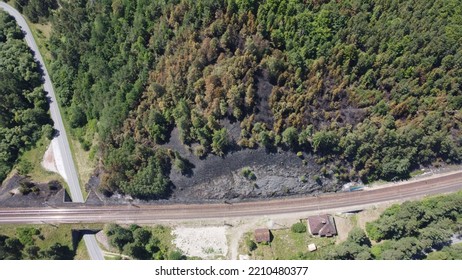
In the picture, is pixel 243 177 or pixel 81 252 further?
pixel 243 177

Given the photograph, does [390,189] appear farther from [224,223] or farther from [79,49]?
[79,49]

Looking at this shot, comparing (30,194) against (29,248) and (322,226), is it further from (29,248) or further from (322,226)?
(322,226)

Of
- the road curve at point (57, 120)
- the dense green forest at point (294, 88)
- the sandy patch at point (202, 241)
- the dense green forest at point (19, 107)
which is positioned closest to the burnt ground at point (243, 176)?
the dense green forest at point (294, 88)

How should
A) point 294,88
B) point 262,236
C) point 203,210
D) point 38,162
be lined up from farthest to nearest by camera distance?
point 38,162
point 294,88
point 203,210
point 262,236

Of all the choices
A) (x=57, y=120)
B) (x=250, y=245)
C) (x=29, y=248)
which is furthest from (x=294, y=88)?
(x=29, y=248)

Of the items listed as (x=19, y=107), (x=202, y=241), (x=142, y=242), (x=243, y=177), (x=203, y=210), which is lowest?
(x=202, y=241)

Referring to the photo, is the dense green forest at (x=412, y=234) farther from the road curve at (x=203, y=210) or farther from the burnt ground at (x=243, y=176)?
the burnt ground at (x=243, y=176)

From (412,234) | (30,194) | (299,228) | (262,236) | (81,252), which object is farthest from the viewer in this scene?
(30,194)
